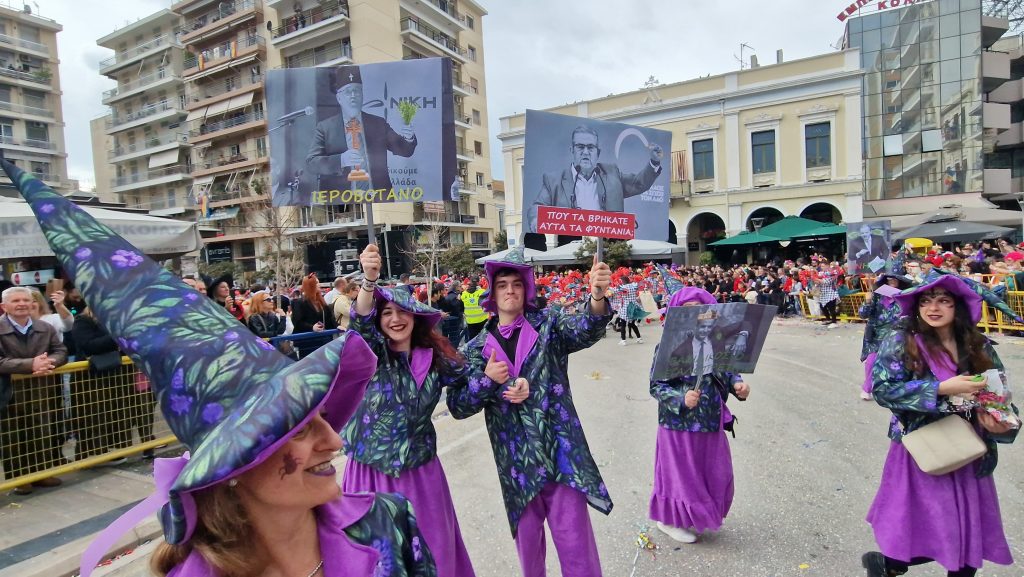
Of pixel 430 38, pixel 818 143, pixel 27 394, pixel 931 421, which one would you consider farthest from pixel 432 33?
pixel 931 421

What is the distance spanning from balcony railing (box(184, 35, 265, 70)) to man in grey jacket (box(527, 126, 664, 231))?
48214 mm

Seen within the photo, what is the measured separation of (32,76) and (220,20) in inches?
613

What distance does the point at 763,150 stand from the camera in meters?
29.9

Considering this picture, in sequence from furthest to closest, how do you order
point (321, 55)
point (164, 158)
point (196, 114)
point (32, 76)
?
point (164, 158) < point (196, 114) < point (32, 76) < point (321, 55)

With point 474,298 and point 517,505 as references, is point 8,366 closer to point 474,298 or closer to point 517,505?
point 517,505

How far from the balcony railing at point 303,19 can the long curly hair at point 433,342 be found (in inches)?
1734

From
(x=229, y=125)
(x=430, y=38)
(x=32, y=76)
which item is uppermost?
(x=430, y=38)

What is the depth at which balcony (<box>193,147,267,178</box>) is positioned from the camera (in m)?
44.2

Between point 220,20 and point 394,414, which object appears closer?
point 394,414

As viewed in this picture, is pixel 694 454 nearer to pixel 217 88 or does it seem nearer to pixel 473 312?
pixel 473 312

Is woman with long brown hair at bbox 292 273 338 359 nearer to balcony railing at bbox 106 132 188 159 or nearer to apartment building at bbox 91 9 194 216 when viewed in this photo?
apartment building at bbox 91 9 194 216

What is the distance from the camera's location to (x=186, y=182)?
49.4m

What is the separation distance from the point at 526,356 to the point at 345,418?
1678 mm

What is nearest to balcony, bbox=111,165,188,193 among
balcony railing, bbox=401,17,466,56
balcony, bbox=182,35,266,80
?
balcony, bbox=182,35,266,80
